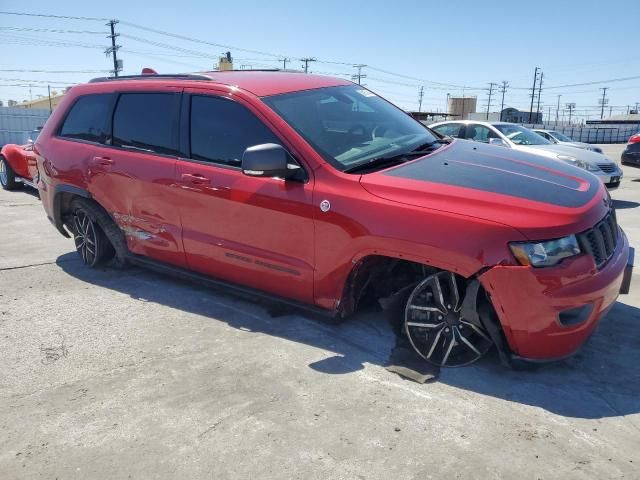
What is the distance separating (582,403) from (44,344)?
352 cm

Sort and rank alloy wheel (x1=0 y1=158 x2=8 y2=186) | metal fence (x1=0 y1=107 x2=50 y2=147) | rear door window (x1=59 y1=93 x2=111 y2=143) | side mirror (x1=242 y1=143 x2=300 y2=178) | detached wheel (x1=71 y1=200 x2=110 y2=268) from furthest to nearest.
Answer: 1. metal fence (x1=0 y1=107 x2=50 y2=147)
2. alloy wheel (x1=0 y1=158 x2=8 y2=186)
3. detached wheel (x1=71 y1=200 x2=110 y2=268)
4. rear door window (x1=59 y1=93 x2=111 y2=143)
5. side mirror (x1=242 y1=143 x2=300 y2=178)

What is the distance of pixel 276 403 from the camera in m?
2.97

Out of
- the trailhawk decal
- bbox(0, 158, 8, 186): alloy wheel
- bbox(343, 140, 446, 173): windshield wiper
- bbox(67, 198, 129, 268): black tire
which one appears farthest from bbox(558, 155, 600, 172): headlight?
bbox(0, 158, 8, 186): alloy wheel

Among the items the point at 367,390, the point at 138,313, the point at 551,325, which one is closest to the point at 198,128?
the point at 138,313

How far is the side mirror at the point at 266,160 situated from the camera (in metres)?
3.39

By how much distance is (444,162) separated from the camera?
3635 mm

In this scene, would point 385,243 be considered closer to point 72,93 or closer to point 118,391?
point 118,391

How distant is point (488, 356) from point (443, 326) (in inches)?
16.9

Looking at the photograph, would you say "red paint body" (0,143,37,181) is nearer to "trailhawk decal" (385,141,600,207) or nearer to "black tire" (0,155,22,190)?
"black tire" (0,155,22,190)

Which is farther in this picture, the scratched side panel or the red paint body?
the red paint body

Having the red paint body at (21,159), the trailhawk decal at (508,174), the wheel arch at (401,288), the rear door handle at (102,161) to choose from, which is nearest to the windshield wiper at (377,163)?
the trailhawk decal at (508,174)

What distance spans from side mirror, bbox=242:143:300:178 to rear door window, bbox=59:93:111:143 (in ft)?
6.75

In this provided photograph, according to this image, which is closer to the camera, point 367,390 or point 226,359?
point 367,390

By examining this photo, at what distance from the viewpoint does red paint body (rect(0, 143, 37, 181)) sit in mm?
9692
